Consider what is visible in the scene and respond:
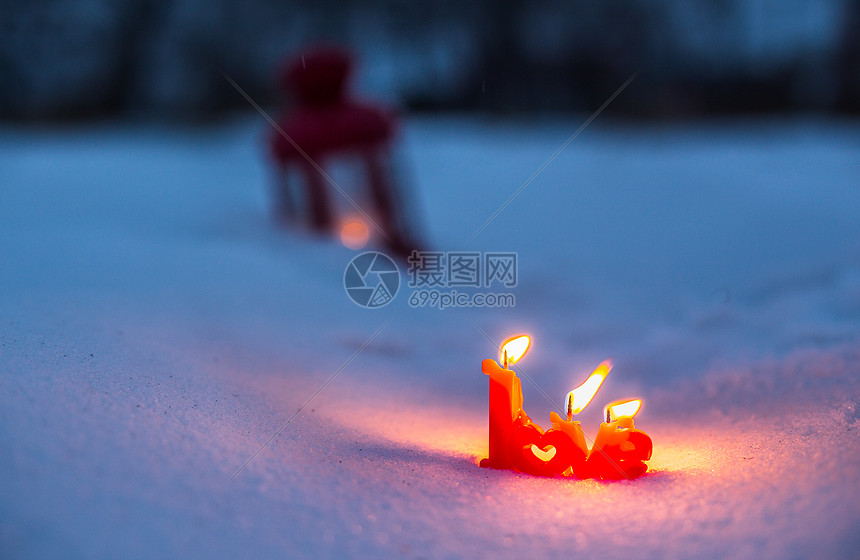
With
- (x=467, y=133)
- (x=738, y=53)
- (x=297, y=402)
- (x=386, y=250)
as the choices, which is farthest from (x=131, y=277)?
(x=738, y=53)

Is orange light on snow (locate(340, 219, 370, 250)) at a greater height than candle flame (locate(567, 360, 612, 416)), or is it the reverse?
orange light on snow (locate(340, 219, 370, 250))

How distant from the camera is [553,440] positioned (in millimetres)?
1391

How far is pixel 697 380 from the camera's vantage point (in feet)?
6.39

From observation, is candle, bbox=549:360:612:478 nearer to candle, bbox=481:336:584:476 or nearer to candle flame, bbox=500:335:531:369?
candle, bbox=481:336:584:476

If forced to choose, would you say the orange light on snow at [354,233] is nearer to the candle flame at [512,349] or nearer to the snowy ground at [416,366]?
the snowy ground at [416,366]

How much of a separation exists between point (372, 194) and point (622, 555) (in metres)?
2.37

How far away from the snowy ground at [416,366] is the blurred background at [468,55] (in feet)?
6.13

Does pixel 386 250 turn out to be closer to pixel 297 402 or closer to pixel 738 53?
pixel 297 402

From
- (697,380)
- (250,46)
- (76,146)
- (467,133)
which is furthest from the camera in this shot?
(250,46)

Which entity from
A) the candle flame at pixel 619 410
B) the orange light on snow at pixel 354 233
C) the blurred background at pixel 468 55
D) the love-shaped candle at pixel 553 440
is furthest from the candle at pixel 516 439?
the blurred background at pixel 468 55

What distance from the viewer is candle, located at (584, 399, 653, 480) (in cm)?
135

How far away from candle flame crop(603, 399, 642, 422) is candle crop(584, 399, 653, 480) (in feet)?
0.06

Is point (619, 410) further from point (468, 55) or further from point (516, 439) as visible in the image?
point (468, 55)

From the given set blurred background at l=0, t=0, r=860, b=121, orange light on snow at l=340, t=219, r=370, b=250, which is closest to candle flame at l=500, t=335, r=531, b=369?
orange light on snow at l=340, t=219, r=370, b=250
